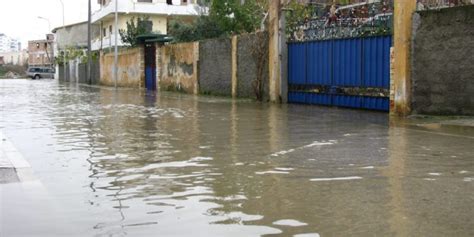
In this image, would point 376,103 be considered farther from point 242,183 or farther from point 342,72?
point 242,183

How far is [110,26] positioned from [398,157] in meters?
56.1

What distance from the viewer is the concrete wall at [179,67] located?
2911 centimetres

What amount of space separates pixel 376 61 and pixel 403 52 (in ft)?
Answer: 7.25

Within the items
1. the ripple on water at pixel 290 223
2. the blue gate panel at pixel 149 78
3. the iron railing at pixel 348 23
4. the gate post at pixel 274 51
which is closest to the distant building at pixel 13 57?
the blue gate panel at pixel 149 78

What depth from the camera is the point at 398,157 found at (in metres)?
8.41

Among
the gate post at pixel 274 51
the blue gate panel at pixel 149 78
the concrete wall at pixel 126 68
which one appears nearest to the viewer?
the gate post at pixel 274 51

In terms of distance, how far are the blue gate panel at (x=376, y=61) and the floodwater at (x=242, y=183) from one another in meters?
4.41

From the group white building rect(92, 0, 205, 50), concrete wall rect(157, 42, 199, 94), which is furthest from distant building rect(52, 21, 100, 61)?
concrete wall rect(157, 42, 199, 94)

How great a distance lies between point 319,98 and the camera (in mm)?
20000

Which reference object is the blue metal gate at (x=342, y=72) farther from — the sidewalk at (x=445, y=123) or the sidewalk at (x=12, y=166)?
the sidewalk at (x=12, y=166)

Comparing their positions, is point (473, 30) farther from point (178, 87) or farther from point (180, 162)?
A: point (178, 87)

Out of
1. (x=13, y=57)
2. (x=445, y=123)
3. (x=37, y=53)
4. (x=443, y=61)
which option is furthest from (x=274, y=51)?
(x=13, y=57)

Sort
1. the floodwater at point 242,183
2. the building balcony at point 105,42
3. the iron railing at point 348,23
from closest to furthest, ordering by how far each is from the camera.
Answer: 1. the floodwater at point 242,183
2. the iron railing at point 348,23
3. the building balcony at point 105,42

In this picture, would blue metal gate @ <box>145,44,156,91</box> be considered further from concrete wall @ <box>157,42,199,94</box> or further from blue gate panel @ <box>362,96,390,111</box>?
blue gate panel @ <box>362,96,390,111</box>
